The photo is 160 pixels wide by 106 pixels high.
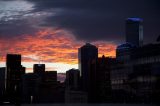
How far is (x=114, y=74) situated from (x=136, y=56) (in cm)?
1753

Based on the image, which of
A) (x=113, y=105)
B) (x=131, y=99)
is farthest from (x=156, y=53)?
(x=113, y=105)

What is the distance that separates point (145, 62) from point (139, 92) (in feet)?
49.9

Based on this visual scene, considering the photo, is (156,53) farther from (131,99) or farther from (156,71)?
(131,99)

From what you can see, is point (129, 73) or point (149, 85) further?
point (129, 73)

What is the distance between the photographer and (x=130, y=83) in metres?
169

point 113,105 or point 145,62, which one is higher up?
point 145,62

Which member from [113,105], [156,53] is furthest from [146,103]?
[113,105]

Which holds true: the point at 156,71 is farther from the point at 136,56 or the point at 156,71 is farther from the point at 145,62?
the point at 136,56

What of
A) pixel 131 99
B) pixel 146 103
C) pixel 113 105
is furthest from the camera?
pixel 113 105

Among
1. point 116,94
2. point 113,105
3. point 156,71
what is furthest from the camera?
point 113,105

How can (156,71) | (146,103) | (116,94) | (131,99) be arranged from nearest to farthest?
(156,71) → (146,103) → (131,99) → (116,94)

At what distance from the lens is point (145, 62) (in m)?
154

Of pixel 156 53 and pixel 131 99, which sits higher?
pixel 156 53

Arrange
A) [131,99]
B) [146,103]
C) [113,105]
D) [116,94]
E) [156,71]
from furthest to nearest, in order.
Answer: [113,105]
[116,94]
[131,99]
[146,103]
[156,71]
